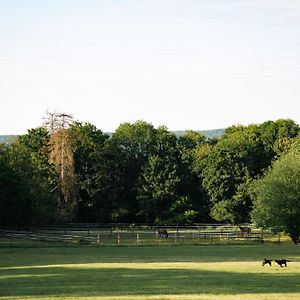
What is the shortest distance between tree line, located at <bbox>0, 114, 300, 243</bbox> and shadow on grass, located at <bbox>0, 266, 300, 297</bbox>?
47.8 meters

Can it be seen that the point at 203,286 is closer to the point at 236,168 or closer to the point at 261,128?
the point at 236,168

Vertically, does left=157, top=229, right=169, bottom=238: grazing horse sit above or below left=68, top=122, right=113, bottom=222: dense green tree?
below

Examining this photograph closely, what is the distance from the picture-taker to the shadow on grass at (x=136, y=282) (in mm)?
26830

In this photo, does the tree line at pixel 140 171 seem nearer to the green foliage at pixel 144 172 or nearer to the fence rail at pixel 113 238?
the green foliage at pixel 144 172

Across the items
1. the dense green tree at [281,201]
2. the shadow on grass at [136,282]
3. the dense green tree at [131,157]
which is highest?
the dense green tree at [131,157]

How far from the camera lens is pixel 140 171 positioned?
335ft

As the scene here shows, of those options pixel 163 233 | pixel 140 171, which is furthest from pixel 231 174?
pixel 163 233

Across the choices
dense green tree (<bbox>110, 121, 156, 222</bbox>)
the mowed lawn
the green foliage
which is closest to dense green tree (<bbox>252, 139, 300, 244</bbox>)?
the mowed lawn

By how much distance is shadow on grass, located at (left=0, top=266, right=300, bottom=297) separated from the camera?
88.0 ft

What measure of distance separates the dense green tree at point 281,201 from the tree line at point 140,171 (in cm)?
Answer: 1082

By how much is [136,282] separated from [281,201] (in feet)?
137

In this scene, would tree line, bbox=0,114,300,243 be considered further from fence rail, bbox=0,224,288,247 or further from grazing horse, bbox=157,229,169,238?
grazing horse, bbox=157,229,169,238

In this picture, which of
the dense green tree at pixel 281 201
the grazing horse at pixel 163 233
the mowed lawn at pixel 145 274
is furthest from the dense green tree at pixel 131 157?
the mowed lawn at pixel 145 274

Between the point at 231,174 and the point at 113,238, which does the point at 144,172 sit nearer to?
the point at 231,174
